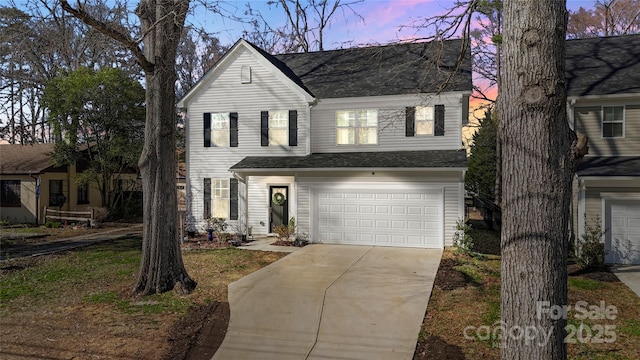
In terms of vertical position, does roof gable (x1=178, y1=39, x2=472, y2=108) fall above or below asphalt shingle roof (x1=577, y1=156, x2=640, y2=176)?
above

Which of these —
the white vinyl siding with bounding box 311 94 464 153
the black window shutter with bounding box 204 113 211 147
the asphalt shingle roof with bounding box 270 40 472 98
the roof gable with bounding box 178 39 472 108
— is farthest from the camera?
the black window shutter with bounding box 204 113 211 147

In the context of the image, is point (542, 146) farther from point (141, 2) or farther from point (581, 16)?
point (581, 16)

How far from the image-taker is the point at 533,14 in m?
3.24

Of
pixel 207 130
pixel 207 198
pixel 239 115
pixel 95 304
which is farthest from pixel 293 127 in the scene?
pixel 95 304

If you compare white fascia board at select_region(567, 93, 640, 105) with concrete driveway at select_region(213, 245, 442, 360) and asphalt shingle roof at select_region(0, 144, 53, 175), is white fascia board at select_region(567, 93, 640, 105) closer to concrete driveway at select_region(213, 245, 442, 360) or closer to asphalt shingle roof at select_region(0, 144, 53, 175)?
concrete driveway at select_region(213, 245, 442, 360)

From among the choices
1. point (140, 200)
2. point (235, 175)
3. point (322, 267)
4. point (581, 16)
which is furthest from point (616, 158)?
point (140, 200)

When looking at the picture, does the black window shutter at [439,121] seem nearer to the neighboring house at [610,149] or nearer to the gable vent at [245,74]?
the neighboring house at [610,149]

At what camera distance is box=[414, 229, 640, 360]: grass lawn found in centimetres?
566

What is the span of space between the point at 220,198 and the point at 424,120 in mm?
8724

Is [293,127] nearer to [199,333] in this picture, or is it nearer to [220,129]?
[220,129]

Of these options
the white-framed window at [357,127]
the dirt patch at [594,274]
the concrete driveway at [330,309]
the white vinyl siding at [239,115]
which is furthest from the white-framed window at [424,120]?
the dirt patch at [594,274]

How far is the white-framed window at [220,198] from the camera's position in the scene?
53.4 feet

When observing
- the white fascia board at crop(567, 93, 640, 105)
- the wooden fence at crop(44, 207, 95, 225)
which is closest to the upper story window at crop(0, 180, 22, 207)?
the wooden fence at crop(44, 207, 95, 225)

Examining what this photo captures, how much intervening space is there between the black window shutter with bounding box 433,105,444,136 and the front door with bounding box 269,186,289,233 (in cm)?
606
